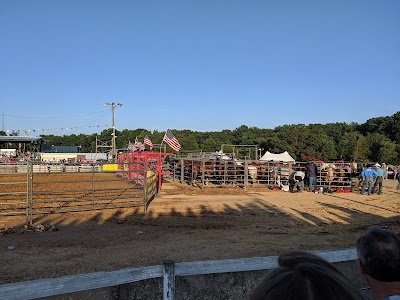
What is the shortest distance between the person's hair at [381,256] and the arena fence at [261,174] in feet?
61.2

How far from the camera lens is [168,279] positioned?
2.66m

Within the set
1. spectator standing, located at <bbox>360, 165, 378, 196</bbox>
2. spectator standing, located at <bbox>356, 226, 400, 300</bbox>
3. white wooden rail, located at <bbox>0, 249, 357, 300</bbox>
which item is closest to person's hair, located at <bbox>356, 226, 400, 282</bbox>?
spectator standing, located at <bbox>356, 226, 400, 300</bbox>

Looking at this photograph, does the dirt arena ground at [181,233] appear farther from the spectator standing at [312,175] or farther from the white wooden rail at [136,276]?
the spectator standing at [312,175]

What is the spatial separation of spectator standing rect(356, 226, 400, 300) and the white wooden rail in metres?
0.99

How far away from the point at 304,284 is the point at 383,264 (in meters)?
1.25

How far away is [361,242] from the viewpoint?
7.25 ft

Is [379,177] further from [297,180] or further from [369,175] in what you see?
[297,180]

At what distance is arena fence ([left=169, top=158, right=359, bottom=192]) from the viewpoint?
21234 mm

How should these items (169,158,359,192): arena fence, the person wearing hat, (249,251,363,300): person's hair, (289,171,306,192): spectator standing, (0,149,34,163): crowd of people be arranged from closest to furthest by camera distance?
(249,251,363,300): person's hair → the person wearing hat → (289,171,306,192): spectator standing → (169,158,359,192): arena fence → (0,149,34,163): crowd of people

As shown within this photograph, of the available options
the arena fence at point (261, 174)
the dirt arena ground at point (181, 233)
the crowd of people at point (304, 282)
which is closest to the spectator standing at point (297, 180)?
the arena fence at point (261, 174)

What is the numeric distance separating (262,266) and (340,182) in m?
19.9

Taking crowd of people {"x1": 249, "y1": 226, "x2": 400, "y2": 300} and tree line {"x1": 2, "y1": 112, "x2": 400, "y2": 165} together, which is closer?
crowd of people {"x1": 249, "y1": 226, "x2": 400, "y2": 300}

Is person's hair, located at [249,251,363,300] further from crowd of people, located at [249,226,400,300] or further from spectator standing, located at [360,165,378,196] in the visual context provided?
spectator standing, located at [360,165,378,196]

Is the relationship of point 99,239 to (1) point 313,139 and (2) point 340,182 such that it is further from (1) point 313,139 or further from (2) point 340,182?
(1) point 313,139
